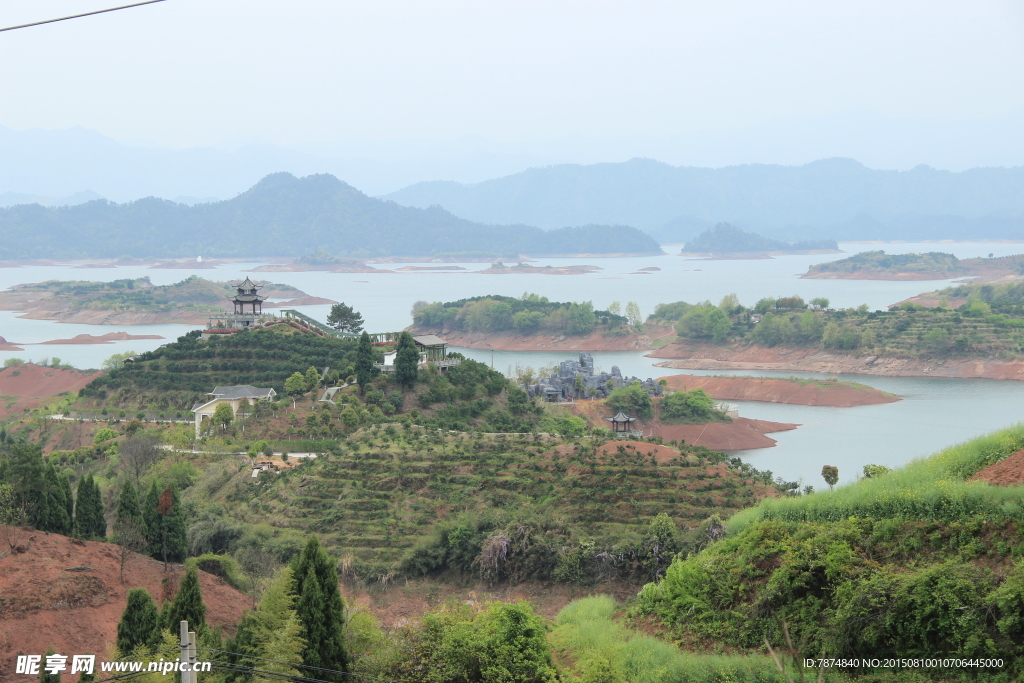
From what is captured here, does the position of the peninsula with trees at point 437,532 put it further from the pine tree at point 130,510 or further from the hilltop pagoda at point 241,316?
the hilltop pagoda at point 241,316

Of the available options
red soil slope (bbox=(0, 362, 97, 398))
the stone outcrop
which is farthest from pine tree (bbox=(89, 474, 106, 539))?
red soil slope (bbox=(0, 362, 97, 398))

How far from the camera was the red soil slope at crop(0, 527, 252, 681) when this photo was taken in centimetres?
1548

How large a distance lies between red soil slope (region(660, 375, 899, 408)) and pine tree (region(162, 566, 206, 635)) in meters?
48.2

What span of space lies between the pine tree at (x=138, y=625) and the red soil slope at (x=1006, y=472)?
1210 cm

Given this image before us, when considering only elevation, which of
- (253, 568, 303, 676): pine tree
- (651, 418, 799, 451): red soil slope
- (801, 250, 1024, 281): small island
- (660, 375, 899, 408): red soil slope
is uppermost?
(801, 250, 1024, 281): small island

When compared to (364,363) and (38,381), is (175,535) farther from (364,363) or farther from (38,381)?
(38,381)

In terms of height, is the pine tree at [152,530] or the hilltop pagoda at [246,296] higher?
the hilltop pagoda at [246,296]

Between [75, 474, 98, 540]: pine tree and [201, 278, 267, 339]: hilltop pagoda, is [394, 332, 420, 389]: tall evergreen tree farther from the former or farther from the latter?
[75, 474, 98, 540]: pine tree

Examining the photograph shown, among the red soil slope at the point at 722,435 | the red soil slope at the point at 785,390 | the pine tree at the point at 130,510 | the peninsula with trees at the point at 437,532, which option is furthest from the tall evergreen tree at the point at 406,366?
the red soil slope at the point at 785,390

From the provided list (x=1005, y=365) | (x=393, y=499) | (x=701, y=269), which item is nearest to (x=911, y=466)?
(x=393, y=499)

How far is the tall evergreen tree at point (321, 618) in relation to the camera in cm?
1405

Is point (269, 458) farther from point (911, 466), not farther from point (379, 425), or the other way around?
point (911, 466)

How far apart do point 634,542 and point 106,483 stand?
649 inches

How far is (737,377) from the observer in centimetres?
6700
